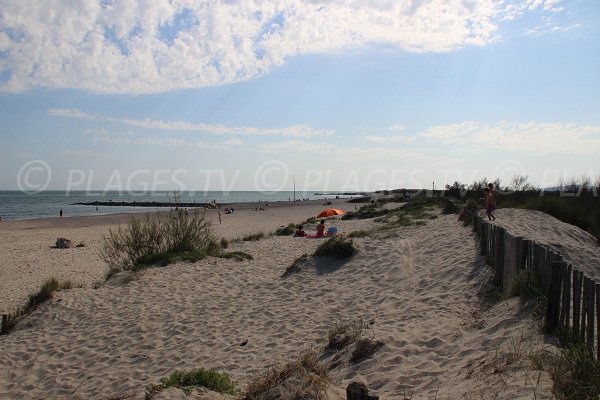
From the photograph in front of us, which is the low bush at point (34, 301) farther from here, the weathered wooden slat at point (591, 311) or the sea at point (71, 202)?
the weathered wooden slat at point (591, 311)

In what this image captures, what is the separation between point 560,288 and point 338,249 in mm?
7654

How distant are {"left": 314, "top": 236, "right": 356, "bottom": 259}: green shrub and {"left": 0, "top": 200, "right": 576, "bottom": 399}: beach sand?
31 cm

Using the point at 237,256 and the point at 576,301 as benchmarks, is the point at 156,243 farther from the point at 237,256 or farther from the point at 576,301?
the point at 576,301

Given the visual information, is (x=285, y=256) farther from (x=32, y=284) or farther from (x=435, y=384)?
(x=435, y=384)

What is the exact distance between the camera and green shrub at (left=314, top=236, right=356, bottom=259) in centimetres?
1230

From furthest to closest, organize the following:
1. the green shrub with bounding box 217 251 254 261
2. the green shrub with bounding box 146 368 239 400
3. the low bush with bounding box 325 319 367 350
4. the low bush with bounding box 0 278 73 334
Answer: the green shrub with bounding box 217 251 254 261 → the low bush with bounding box 0 278 73 334 → the low bush with bounding box 325 319 367 350 → the green shrub with bounding box 146 368 239 400

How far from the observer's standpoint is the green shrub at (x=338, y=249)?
40.4 ft

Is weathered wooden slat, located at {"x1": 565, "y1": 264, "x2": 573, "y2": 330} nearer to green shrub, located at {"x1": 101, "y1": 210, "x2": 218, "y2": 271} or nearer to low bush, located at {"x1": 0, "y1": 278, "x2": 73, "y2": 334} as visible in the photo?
low bush, located at {"x1": 0, "y1": 278, "x2": 73, "y2": 334}

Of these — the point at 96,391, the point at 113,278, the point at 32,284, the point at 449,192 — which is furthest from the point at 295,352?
the point at 449,192

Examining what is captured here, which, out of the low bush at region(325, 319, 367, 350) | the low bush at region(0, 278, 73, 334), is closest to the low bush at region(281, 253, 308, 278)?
the low bush at region(325, 319, 367, 350)

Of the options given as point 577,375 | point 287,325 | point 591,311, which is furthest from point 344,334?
point 577,375

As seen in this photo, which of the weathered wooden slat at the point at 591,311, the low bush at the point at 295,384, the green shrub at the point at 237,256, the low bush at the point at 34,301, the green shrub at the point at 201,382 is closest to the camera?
the low bush at the point at 295,384

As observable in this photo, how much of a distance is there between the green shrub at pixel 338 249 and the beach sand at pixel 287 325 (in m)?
0.31

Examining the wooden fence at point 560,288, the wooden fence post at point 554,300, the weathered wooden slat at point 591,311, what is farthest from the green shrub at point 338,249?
the weathered wooden slat at point 591,311
